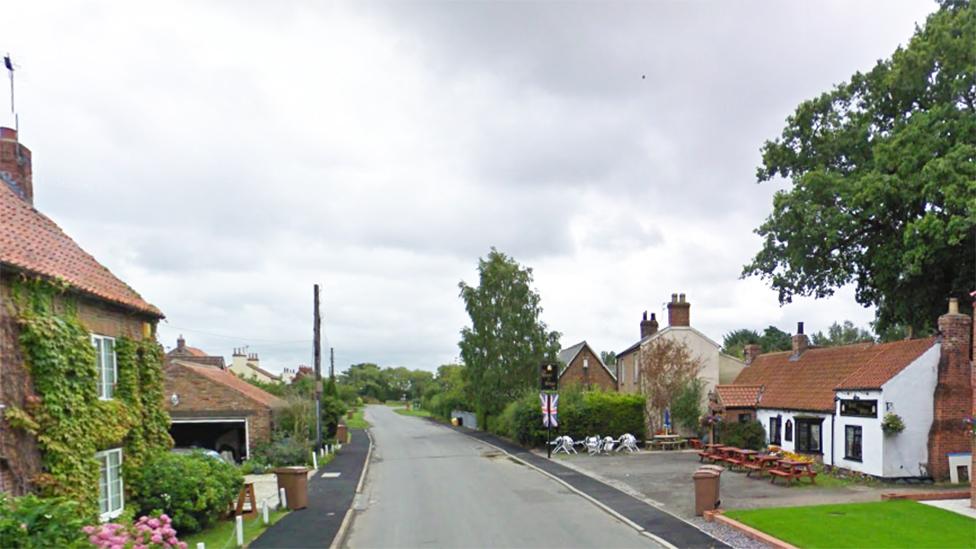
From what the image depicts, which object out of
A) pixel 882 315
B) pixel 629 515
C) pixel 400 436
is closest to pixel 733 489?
pixel 629 515

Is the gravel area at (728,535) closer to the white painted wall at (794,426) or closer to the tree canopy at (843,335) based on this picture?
the white painted wall at (794,426)

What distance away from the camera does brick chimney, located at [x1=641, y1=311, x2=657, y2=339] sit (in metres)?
43.1

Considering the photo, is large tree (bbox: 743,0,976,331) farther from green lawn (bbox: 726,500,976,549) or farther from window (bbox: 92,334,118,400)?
window (bbox: 92,334,118,400)

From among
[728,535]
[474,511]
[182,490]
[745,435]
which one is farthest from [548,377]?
[182,490]

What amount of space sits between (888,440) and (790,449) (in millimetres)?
6051

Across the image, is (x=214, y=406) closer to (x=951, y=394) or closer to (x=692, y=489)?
(x=692, y=489)

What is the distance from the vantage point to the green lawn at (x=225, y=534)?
1398 centimetres

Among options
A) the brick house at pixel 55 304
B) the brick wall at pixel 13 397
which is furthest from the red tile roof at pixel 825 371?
the brick wall at pixel 13 397

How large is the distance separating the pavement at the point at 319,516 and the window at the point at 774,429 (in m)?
16.7

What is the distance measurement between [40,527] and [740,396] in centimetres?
→ 2828

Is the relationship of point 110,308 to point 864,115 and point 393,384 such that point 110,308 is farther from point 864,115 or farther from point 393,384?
point 393,384

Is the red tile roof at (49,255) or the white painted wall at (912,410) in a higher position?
the red tile roof at (49,255)

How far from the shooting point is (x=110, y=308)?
14.8m

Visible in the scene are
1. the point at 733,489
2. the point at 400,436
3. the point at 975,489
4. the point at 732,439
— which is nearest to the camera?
the point at 975,489
